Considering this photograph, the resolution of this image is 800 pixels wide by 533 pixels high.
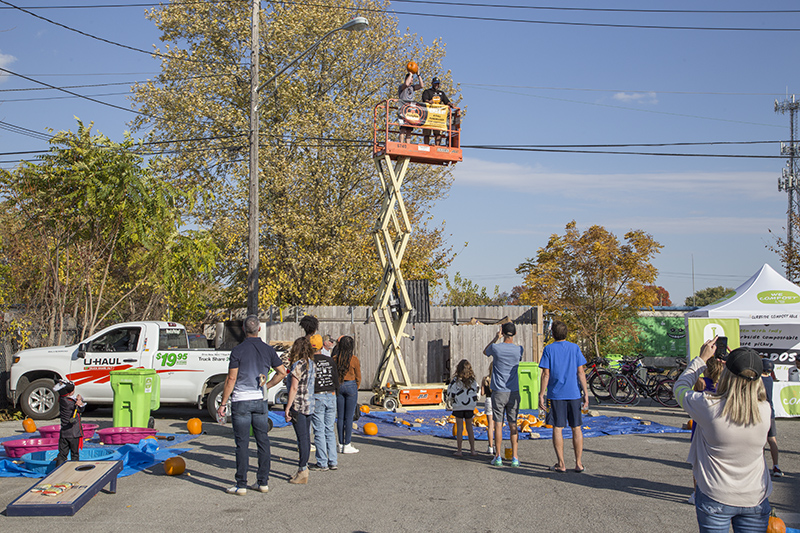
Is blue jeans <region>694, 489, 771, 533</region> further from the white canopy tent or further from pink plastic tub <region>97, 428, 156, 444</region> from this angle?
the white canopy tent

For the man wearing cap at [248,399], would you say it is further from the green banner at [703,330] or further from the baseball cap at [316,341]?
the green banner at [703,330]

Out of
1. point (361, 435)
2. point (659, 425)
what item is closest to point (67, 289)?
point (361, 435)

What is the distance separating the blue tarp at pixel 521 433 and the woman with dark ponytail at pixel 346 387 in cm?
193

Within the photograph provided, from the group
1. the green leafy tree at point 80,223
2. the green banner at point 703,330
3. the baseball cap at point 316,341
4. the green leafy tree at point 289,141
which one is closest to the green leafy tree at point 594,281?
the green leafy tree at point 289,141

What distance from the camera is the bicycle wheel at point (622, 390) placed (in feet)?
56.0

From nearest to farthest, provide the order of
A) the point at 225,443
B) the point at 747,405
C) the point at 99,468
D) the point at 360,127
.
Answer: the point at 747,405, the point at 99,468, the point at 225,443, the point at 360,127

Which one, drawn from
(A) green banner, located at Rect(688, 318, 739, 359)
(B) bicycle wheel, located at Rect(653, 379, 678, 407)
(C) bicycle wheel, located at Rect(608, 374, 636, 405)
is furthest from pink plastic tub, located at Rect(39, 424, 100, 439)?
(B) bicycle wheel, located at Rect(653, 379, 678, 407)

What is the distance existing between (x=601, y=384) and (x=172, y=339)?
1047 centimetres

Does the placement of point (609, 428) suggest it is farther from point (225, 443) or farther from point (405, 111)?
point (405, 111)

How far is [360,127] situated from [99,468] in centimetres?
1843

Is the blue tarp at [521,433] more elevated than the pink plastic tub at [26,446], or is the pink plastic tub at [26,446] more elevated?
the pink plastic tub at [26,446]

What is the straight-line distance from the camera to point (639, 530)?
21.1 feet

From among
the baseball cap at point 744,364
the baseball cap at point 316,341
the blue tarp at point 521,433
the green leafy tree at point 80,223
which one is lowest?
the blue tarp at point 521,433

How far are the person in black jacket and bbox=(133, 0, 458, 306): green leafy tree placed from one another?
13.9 m
